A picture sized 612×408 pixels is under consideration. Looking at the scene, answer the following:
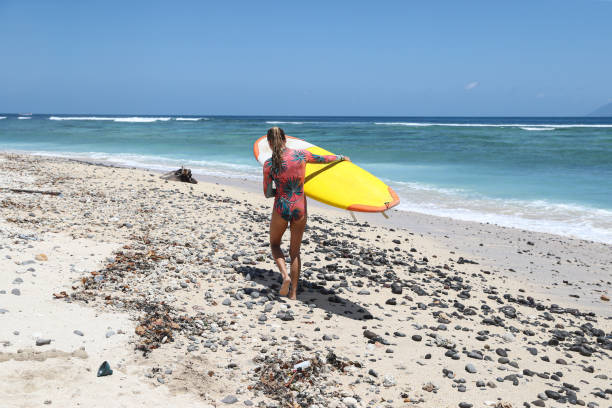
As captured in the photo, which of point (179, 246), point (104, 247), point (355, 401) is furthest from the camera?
point (179, 246)

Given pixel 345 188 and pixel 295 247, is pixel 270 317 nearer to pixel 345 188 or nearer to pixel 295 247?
pixel 295 247

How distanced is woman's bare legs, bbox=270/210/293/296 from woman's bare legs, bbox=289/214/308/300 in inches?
3.1

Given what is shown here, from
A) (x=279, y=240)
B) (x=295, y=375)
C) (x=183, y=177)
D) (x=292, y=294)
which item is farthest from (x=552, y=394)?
(x=183, y=177)

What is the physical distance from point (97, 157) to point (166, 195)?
671 inches

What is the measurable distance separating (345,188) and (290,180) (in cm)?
117

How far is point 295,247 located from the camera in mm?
5871

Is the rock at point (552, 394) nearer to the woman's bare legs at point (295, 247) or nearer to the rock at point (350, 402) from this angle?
the rock at point (350, 402)

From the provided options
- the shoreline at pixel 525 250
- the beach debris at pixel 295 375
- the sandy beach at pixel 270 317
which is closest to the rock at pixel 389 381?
the sandy beach at pixel 270 317

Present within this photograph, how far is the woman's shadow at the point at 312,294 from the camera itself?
19.2ft

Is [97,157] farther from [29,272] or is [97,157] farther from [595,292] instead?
[595,292]

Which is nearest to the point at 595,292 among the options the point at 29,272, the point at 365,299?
the point at 365,299

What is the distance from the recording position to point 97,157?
26.4 m

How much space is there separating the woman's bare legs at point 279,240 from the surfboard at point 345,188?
75cm

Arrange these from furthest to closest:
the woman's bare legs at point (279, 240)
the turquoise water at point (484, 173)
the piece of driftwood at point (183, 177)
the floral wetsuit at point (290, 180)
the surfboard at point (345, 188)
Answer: the piece of driftwood at point (183, 177)
the turquoise water at point (484, 173)
the surfboard at point (345, 188)
the woman's bare legs at point (279, 240)
the floral wetsuit at point (290, 180)
